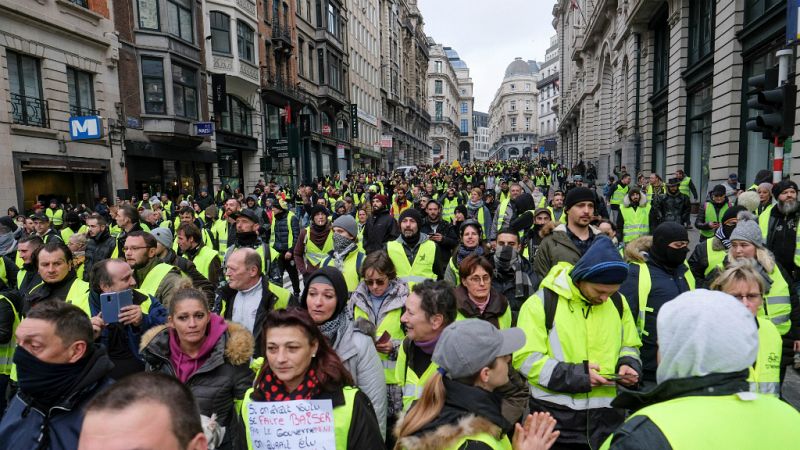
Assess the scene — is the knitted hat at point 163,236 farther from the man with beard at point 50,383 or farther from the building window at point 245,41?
the building window at point 245,41

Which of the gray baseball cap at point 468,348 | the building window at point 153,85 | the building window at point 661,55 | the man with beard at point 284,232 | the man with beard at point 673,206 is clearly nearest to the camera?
the gray baseball cap at point 468,348

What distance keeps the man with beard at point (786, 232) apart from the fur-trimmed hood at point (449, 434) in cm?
529

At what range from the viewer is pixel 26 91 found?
1627cm

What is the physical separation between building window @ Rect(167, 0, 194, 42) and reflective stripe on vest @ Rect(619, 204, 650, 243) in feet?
69.4

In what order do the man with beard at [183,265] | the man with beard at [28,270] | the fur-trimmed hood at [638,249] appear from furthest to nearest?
the man with beard at [183,265] → the man with beard at [28,270] → the fur-trimmed hood at [638,249]

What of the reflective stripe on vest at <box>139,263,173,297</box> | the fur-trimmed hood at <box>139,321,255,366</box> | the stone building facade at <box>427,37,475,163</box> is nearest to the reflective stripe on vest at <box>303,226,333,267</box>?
the reflective stripe on vest at <box>139,263,173,297</box>

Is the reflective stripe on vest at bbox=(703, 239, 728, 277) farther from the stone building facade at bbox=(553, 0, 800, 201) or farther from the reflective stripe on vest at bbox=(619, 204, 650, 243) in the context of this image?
the stone building facade at bbox=(553, 0, 800, 201)

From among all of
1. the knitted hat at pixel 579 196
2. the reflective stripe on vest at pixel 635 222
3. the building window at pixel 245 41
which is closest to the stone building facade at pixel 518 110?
the building window at pixel 245 41

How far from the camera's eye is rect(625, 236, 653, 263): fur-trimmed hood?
3.97 meters

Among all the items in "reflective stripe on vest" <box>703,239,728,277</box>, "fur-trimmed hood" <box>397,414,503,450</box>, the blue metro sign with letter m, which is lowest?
"fur-trimmed hood" <box>397,414,503,450</box>

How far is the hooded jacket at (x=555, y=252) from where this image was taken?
4.45 meters

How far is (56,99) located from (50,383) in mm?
18828

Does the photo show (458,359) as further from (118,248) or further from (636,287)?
(118,248)

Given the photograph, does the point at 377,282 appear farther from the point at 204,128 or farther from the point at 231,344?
the point at 204,128
